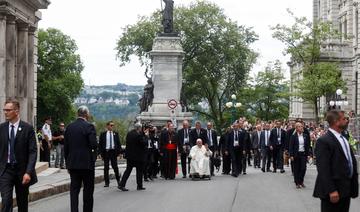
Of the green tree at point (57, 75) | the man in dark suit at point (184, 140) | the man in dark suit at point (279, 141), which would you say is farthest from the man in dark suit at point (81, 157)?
the green tree at point (57, 75)

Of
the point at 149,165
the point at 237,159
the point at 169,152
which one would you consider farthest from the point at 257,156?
the point at 149,165

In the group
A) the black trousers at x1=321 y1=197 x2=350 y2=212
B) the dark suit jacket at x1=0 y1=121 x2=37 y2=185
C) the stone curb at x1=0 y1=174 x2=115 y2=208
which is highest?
the dark suit jacket at x1=0 y1=121 x2=37 y2=185

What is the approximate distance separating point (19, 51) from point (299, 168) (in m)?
11.2

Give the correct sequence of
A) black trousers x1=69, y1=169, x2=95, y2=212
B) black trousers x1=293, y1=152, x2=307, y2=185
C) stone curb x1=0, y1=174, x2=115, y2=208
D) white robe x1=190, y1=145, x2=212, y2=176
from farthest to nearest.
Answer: white robe x1=190, y1=145, x2=212, y2=176
black trousers x1=293, y1=152, x2=307, y2=185
stone curb x1=0, y1=174, x2=115, y2=208
black trousers x1=69, y1=169, x2=95, y2=212

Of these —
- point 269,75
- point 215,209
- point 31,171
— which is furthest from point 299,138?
point 269,75

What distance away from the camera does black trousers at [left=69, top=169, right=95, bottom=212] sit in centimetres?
1330

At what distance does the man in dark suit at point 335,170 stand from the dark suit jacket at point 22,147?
4.35 metres

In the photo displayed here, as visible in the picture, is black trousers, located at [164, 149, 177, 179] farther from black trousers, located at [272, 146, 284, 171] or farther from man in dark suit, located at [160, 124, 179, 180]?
black trousers, located at [272, 146, 284, 171]

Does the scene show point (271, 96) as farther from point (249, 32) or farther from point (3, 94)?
point (3, 94)

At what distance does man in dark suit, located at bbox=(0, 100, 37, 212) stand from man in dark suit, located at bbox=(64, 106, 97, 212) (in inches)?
69.0

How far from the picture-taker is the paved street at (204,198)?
15.7 meters

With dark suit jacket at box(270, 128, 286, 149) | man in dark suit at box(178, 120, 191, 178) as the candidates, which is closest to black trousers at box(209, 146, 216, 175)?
man in dark suit at box(178, 120, 191, 178)

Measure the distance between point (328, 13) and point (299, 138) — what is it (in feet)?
189

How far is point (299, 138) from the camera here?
21.8 metres
